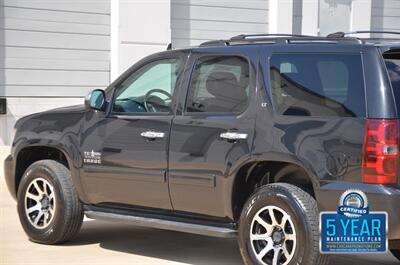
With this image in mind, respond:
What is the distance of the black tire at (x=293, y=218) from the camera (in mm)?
5301

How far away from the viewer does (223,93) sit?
6105mm

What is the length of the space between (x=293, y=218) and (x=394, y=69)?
1.26 m

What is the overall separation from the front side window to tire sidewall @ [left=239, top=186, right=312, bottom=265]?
4.58ft

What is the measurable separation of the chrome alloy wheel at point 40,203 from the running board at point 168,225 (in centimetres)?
39

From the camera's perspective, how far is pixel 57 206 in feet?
22.5

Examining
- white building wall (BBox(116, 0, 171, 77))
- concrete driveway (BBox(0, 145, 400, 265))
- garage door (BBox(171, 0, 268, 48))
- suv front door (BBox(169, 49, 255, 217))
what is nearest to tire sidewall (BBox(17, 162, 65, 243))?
concrete driveway (BBox(0, 145, 400, 265))

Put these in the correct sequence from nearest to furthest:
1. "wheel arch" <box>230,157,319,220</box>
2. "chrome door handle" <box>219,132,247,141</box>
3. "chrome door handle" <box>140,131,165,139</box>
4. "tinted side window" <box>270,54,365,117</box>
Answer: "tinted side window" <box>270,54,365,117</box>, "wheel arch" <box>230,157,319,220</box>, "chrome door handle" <box>219,132,247,141</box>, "chrome door handle" <box>140,131,165,139</box>

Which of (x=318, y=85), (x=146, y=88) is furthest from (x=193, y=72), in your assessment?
(x=318, y=85)

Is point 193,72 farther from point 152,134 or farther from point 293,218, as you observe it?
point 293,218

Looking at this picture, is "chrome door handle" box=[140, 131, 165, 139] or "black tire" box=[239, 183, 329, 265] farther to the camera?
"chrome door handle" box=[140, 131, 165, 139]

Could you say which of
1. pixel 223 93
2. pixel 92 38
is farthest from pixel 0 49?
pixel 223 93

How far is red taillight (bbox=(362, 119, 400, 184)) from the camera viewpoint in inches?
201

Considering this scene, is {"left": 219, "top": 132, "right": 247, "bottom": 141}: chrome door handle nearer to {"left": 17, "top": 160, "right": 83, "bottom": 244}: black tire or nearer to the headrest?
the headrest

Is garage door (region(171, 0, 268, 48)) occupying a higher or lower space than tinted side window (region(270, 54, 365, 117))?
higher
